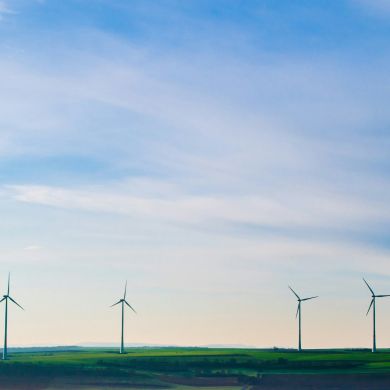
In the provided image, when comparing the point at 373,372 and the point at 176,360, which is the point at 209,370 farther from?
the point at 373,372

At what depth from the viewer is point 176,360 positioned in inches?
7131

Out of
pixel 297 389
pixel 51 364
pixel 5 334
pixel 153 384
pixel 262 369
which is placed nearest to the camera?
pixel 297 389

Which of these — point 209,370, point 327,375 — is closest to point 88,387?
point 209,370

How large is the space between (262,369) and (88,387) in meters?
34.4

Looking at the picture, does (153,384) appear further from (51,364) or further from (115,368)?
(51,364)

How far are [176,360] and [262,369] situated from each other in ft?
85.6

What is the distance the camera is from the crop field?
14225 cm

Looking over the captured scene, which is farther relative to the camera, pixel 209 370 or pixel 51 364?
pixel 51 364

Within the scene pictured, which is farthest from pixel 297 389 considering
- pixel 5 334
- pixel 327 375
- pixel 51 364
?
pixel 5 334

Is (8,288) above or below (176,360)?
above

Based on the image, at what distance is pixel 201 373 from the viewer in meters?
157

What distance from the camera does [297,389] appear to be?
135 m

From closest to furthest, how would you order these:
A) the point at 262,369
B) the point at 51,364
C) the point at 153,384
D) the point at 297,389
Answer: the point at 297,389, the point at 153,384, the point at 262,369, the point at 51,364

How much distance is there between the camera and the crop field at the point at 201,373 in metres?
142
